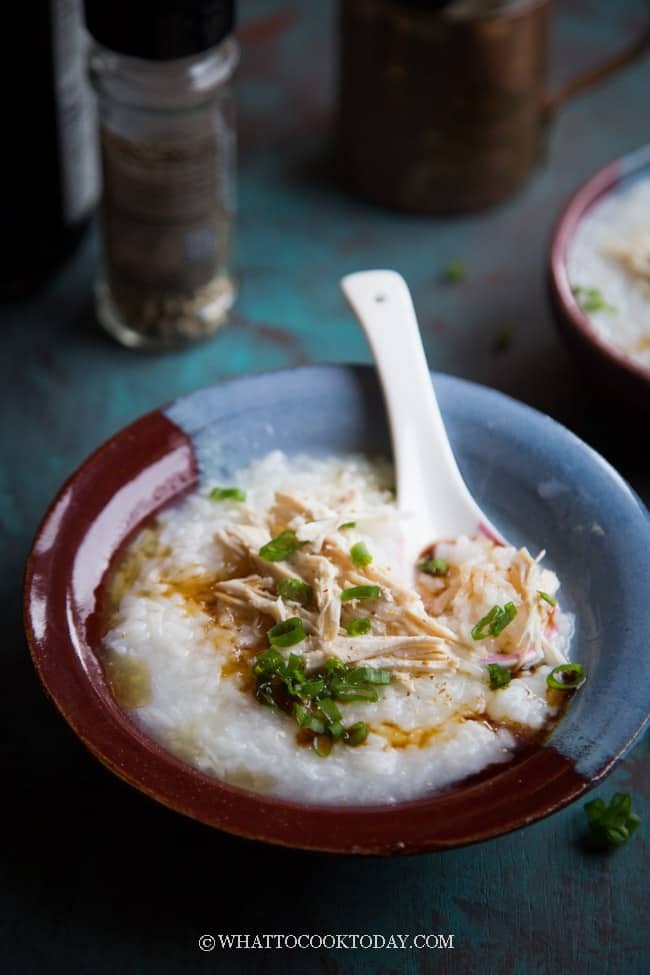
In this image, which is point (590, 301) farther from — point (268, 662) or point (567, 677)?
point (268, 662)

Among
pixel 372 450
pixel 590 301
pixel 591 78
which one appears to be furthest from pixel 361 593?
pixel 591 78

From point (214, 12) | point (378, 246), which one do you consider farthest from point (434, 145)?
point (214, 12)

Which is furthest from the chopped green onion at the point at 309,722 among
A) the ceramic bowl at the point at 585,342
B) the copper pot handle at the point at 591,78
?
the copper pot handle at the point at 591,78

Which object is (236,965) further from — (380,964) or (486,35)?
(486,35)

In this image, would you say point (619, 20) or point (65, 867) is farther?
point (619, 20)

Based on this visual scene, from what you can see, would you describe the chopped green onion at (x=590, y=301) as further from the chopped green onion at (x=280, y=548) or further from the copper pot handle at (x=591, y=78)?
the chopped green onion at (x=280, y=548)

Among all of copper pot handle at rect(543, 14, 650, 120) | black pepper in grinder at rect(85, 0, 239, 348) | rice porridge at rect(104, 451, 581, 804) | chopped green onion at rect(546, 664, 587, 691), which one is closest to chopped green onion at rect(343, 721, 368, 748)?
rice porridge at rect(104, 451, 581, 804)

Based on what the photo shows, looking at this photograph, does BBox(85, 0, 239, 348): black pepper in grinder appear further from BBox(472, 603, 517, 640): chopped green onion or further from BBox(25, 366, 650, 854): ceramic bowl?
BBox(472, 603, 517, 640): chopped green onion
